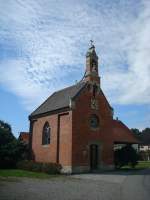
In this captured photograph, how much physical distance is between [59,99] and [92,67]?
548 centimetres

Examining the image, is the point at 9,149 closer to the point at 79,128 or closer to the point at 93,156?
the point at 79,128

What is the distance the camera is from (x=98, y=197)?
15609mm

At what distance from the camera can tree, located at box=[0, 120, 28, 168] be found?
37.9m

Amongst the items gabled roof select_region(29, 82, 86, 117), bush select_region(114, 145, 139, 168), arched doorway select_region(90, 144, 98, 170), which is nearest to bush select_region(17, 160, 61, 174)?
arched doorway select_region(90, 144, 98, 170)

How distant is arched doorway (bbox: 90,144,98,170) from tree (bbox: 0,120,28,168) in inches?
342

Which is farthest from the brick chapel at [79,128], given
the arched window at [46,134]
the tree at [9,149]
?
the tree at [9,149]

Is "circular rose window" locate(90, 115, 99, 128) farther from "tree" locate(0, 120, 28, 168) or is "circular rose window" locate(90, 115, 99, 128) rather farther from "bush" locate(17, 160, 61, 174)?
"tree" locate(0, 120, 28, 168)

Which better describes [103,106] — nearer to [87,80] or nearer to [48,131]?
[87,80]

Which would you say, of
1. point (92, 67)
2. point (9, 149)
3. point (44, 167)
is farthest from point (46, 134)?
point (92, 67)

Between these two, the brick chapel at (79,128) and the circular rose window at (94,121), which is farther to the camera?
the circular rose window at (94,121)

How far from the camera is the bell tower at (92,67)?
125ft

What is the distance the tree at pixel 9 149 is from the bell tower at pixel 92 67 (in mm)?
11087

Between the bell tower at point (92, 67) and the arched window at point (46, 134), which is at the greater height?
the bell tower at point (92, 67)

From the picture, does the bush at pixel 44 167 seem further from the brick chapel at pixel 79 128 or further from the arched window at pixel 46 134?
the arched window at pixel 46 134
